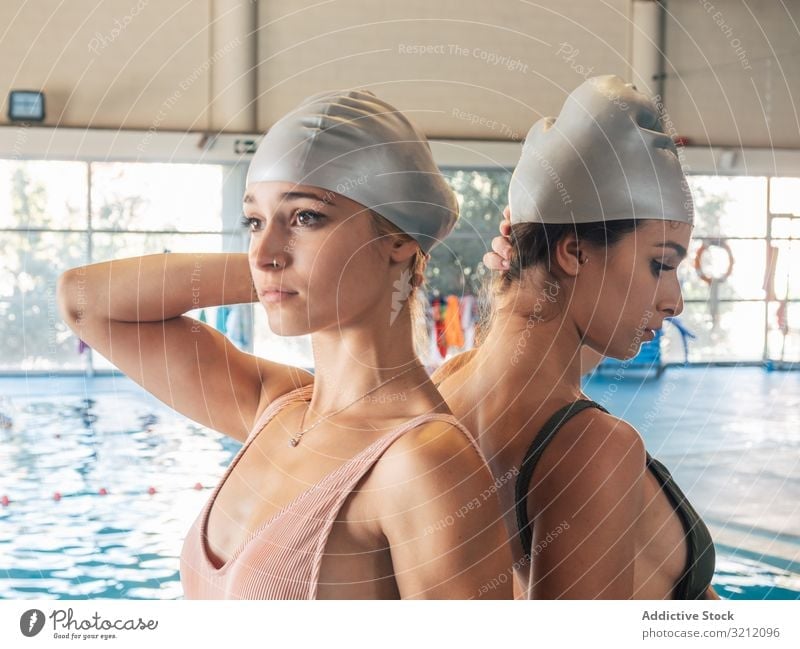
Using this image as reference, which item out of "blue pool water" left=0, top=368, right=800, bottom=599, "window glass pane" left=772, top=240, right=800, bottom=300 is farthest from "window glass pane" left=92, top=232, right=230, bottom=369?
"window glass pane" left=772, top=240, right=800, bottom=300

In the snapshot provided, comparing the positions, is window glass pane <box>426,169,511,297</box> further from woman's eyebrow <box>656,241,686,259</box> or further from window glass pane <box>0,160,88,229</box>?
window glass pane <box>0,160,88,229</box>

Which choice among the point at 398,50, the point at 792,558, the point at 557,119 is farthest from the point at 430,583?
the point at 792,558

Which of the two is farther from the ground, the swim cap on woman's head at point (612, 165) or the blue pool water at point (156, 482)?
the swim cap on woman's head at point (612, 165)

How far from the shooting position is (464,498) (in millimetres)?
609

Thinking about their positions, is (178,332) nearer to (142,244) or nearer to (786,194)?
(786,194)

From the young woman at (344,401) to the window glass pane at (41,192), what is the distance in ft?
1.58

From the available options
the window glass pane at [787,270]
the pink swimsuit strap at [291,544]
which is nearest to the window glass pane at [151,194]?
the pink swimsuit strap at [291,544]

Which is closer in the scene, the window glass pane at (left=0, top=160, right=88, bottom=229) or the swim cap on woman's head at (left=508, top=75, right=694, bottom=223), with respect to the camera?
the swim cap on woman's head at (left=508, top=75, right=694, bottom=223)

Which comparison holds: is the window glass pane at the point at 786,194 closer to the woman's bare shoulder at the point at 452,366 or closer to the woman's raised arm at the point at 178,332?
the woman's bare shoulder at the point at 452,366

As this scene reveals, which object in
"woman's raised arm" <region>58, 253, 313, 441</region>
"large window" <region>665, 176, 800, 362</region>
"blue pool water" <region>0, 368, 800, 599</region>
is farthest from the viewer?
"blue pool water" <region>0, 368, 800, 599</region>

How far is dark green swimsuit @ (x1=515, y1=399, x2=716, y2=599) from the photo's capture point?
809 millimetres

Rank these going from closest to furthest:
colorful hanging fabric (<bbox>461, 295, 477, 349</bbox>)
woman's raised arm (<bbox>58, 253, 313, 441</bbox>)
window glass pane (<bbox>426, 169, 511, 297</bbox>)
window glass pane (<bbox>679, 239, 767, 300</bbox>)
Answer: woman's raised arm (<bbox>58, 253, 313, 441</bbox>) → window glass pane (<bbox>426, 169, 511, 297</bbox>) → colorful hanging fabric (<bbox>461, 295, 477, 349</bbox>) → window glass pane (<bbox>679, 239, 767, 300</bbox>)

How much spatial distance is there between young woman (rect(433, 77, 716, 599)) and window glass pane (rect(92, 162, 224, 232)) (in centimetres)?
39

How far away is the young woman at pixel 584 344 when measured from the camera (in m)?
0.78
